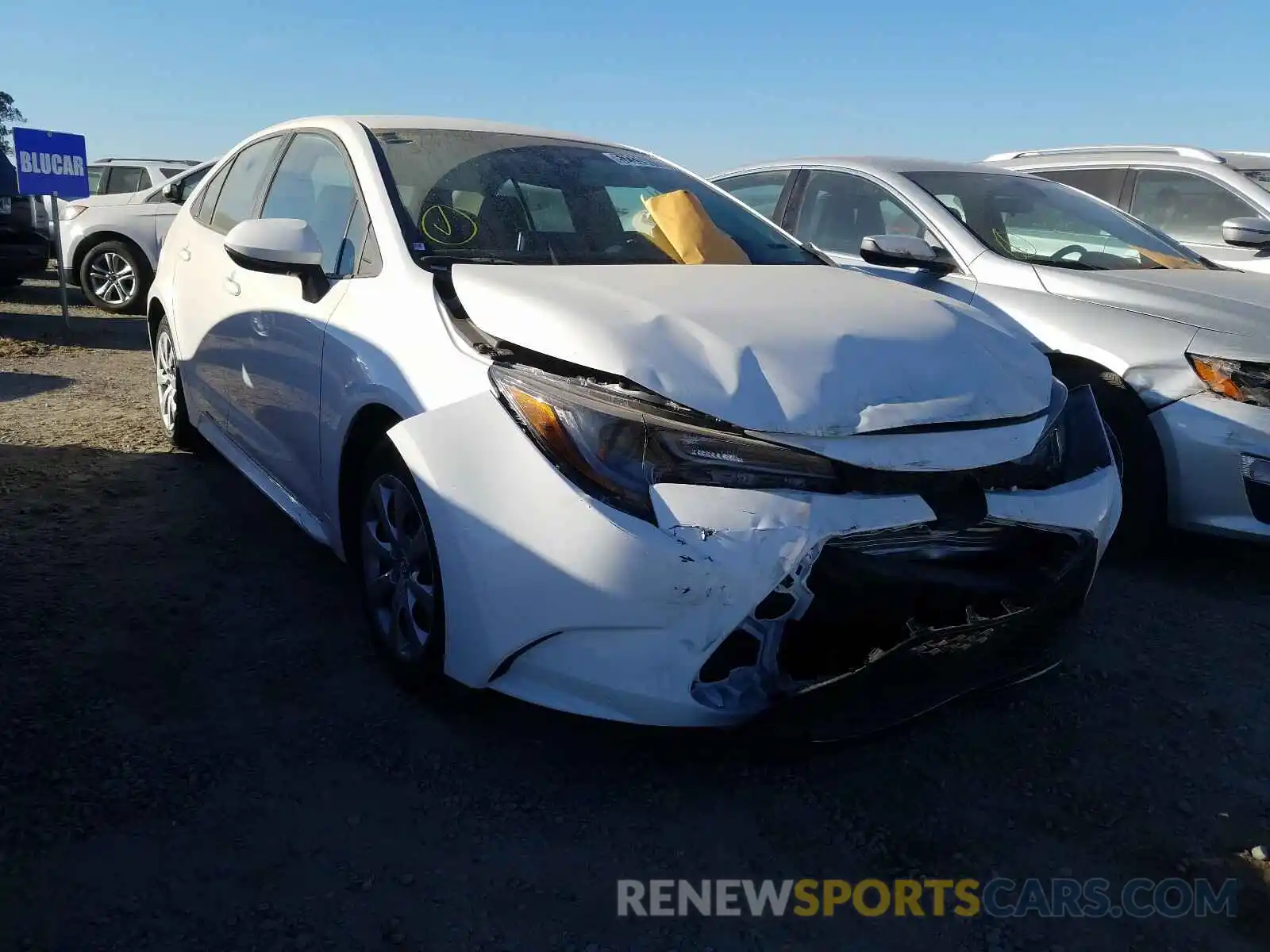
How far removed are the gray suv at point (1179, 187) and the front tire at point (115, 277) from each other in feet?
26.1

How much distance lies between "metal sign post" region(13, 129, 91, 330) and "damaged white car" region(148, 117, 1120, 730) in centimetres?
689

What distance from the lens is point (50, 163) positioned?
8.90 m

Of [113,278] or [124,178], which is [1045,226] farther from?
[124,178]

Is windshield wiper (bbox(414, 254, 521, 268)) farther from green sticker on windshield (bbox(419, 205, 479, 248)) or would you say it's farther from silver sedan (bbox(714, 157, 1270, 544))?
silver sedan (bbox(714, 157, 1270, 544))

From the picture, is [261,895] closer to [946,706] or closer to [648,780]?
[648,780]

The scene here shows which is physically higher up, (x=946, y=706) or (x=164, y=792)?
(x=946, y=706)

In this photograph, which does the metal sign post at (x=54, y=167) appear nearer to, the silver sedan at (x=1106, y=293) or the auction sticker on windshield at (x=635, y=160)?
the silver sedan at (x=1106, y=293)

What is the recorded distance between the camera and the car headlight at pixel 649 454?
218 centimetres

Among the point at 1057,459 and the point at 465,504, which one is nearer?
the point at 465,504

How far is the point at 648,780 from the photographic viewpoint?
8.14 ft

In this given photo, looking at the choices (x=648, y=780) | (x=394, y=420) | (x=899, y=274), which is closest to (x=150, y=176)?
(x=899, y=274)

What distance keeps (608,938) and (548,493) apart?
86 cm

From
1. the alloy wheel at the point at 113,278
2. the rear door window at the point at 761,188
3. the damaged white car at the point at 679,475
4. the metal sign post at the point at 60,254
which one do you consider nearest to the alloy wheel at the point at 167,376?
the damaged white car at the point at 679,475

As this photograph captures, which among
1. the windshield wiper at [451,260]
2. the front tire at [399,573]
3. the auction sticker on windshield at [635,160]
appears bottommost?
the front tire at [399,573]
